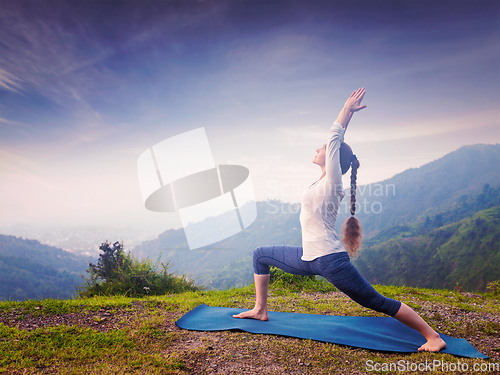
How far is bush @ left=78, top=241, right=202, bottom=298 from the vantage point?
19.5 ft

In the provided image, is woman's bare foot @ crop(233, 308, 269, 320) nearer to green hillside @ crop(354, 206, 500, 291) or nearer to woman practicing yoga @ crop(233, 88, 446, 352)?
woman practicing yoga @ crop(233, 88, 446, 352)

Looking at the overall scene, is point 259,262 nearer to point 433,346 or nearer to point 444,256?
point 433,346

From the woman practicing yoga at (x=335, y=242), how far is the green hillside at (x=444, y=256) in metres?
11.2

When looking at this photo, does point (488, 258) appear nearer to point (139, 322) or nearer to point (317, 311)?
point (317, 311)

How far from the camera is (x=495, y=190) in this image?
65.7 ft

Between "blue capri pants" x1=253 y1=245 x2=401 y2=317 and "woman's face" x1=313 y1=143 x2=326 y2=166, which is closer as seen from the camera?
"blue capri pants" x1=253 y1=245 x2=401 y2=317

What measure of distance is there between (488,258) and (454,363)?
14.3m

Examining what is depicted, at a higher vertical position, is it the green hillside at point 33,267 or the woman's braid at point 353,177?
the woman's braid at point 353,177

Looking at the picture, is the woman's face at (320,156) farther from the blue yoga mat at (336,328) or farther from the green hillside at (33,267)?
the green hillside at (33,267)

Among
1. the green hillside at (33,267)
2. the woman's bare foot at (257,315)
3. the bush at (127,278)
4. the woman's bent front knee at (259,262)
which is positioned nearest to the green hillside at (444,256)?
the bush at (127,278)

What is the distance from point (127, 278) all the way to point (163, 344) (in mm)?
3900

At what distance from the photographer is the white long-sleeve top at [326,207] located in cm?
268

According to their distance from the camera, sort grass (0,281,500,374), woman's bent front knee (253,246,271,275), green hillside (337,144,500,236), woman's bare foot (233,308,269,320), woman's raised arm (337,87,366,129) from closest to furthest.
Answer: grass (0,281,500,374), woman's raised arm (337,87,366,129), woman's bent front knee (253,246,271,275), woman's bare foot (233,308,269,320), green hillside (337,144,500,236)

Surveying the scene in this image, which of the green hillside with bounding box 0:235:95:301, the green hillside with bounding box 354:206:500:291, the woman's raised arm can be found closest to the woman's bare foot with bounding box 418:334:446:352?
the woman's raised arm
